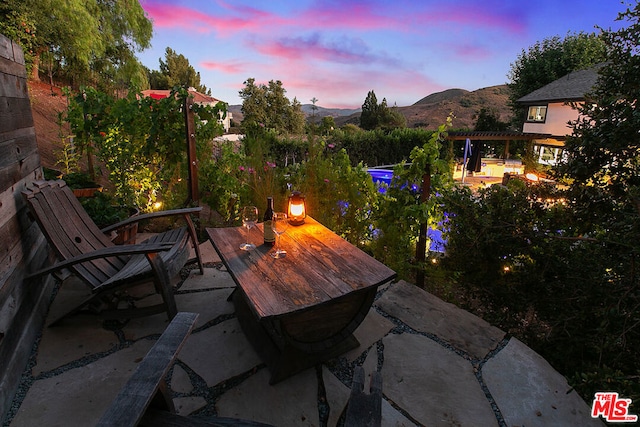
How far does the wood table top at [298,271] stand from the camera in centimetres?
153

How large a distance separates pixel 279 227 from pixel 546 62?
2525cm

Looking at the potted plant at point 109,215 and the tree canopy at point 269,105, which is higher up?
the tree canopy at point 269,105

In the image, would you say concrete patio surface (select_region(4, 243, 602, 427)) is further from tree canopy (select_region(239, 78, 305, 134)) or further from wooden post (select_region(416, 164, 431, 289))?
tree canopy (select_region(239, 78, 305, 134))

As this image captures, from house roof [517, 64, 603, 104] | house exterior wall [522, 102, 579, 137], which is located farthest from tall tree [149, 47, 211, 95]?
house exterior wall [522, 102, 579, 137]

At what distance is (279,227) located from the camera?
2449mm

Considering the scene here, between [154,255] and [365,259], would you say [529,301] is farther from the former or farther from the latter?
[154,255]

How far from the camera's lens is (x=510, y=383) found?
1.76m

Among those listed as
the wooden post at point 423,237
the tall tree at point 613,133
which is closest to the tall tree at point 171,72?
the wooden post at point 423,237

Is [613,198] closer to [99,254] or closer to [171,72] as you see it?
[99,254]

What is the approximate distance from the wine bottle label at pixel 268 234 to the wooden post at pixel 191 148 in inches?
76.6

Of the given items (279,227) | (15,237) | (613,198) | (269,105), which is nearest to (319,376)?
(279,227)

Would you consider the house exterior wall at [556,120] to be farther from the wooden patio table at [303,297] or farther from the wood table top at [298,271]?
the wooden patio table at [303,297]

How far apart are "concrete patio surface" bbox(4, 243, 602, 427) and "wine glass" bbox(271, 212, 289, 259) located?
59cm

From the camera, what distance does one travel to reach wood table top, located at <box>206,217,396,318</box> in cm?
153
